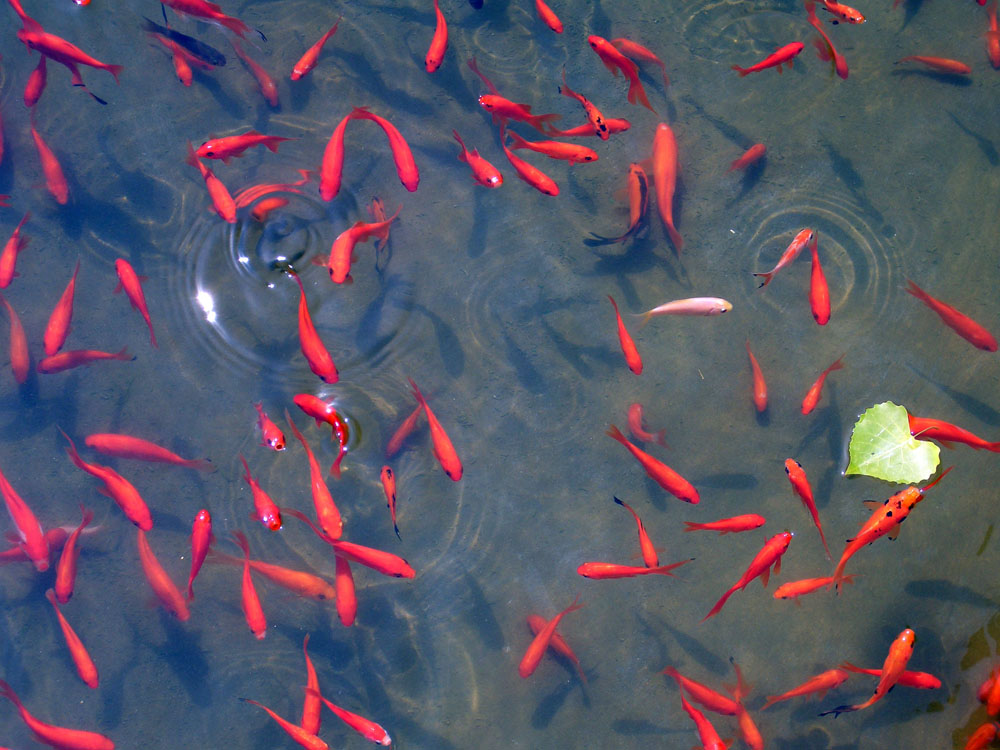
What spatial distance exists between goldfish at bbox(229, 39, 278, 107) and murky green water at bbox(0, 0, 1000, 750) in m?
0.12

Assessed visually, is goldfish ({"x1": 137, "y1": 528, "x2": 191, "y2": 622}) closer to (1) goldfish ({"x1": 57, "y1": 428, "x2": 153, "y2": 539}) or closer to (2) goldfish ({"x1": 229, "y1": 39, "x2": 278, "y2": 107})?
(1) goldfish ({"x1": 57, "y1": 428, "x2": 153, "y2": 539})

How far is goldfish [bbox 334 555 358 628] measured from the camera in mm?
4918

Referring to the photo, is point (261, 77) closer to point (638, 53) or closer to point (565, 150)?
point (565, 150)

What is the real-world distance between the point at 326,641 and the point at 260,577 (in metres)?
0.76

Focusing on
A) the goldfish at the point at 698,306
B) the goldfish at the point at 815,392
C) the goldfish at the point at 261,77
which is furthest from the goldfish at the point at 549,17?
the goldfish at the point at 815,392

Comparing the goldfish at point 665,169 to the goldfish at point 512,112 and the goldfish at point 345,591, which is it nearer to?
the goldfish at point 512,112

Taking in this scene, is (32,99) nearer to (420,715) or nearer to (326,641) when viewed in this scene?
(326,641)

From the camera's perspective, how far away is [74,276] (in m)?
5.57

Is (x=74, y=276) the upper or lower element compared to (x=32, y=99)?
lower

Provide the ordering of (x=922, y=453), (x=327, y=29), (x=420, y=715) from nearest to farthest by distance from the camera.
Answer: (x=922, y=453), (x=420, y=715), (x=327, y=29)

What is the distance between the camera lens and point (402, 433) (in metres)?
5.36

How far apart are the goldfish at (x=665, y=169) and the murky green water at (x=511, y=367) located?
0.87 ft

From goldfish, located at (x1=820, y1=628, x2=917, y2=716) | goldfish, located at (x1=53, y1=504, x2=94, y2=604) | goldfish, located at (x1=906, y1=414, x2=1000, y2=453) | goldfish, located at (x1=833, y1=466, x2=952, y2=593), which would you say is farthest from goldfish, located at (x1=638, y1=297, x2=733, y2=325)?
goldfish, located at (x1=53, y1=504, x2=94, y2=604)

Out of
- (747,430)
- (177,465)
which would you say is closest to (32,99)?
(177,465)
